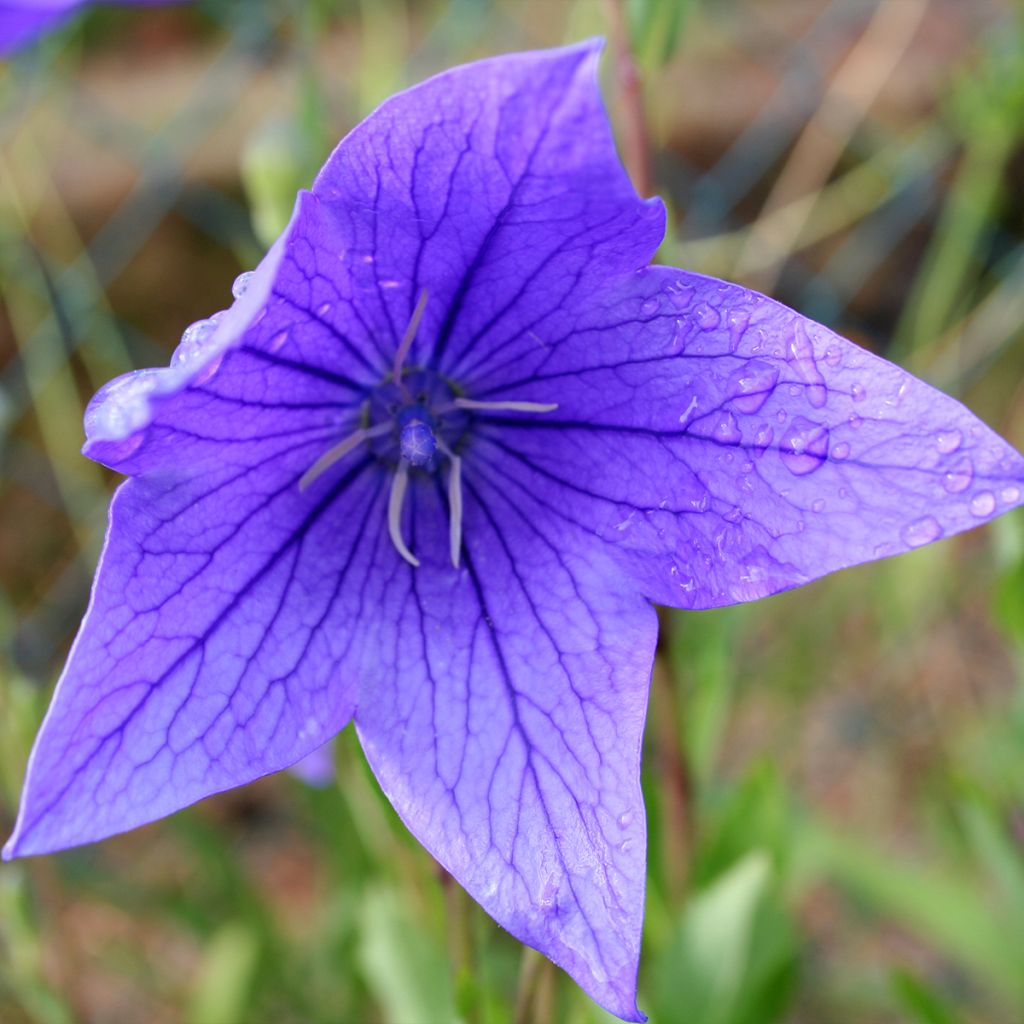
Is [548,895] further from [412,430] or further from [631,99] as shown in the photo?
[631,99]

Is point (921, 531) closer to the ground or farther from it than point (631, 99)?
closer to the ground

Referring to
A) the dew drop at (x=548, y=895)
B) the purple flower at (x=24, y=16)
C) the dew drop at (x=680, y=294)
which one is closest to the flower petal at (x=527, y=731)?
the dew drop at (x=548, y=895)

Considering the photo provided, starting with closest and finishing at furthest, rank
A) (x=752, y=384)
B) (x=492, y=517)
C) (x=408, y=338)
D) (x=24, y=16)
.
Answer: (x=752, y=384) < (x=408, y=338) < (x=492, y=517) < (x=24, y=16)

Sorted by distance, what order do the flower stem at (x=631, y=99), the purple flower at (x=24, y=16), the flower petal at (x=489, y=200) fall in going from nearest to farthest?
the flower petal at (x=489, y=200) < the flower stem at (x=631, y=99) < the purple flower at (x=24, y=16)

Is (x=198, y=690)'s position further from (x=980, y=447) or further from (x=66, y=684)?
(x=980, y=447)

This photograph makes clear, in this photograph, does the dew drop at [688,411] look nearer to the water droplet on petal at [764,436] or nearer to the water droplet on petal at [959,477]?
the water droplet on petal at [764,436]

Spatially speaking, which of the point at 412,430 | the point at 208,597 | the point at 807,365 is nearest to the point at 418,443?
the point at 412,430

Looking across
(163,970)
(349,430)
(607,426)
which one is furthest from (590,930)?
(163,970)

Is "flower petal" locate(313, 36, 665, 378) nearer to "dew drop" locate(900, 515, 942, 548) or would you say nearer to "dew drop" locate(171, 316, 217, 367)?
"dew drop" locate(171, 316, 217, 367)
